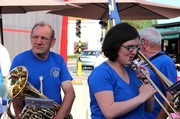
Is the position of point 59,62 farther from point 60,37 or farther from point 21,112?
→ point 60,37

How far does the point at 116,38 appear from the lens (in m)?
2.38

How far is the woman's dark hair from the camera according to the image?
2.38 meters

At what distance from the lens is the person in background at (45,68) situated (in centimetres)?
301

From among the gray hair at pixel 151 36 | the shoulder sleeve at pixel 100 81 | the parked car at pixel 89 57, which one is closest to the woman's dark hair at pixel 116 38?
the shoulder sleeve at pixel 100 81

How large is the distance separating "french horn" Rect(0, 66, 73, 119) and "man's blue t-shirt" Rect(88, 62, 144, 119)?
62 centimetres

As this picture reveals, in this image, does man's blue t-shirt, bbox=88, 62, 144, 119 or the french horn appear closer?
man's blue t-shirt, bbox=88, 62, 144, 119

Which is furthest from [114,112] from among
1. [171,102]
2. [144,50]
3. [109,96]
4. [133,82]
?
[144,50]

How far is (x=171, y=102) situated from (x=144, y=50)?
1.06m

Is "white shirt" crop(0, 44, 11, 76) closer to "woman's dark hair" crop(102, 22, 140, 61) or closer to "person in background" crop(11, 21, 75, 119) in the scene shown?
"person in background" crop(11, 21, 75, 119)

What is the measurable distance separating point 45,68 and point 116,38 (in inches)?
35.1

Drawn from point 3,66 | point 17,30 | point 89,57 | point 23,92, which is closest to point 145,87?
point 23,92

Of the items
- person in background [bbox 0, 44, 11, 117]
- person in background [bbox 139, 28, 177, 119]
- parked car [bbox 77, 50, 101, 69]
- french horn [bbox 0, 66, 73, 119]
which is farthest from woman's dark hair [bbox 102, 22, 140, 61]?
parked car [bbox 77, 50, 101, 69]

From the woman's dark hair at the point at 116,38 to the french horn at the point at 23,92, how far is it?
757mm

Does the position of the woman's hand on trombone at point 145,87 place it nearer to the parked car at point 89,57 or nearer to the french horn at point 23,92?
the french horn at point 23,92
